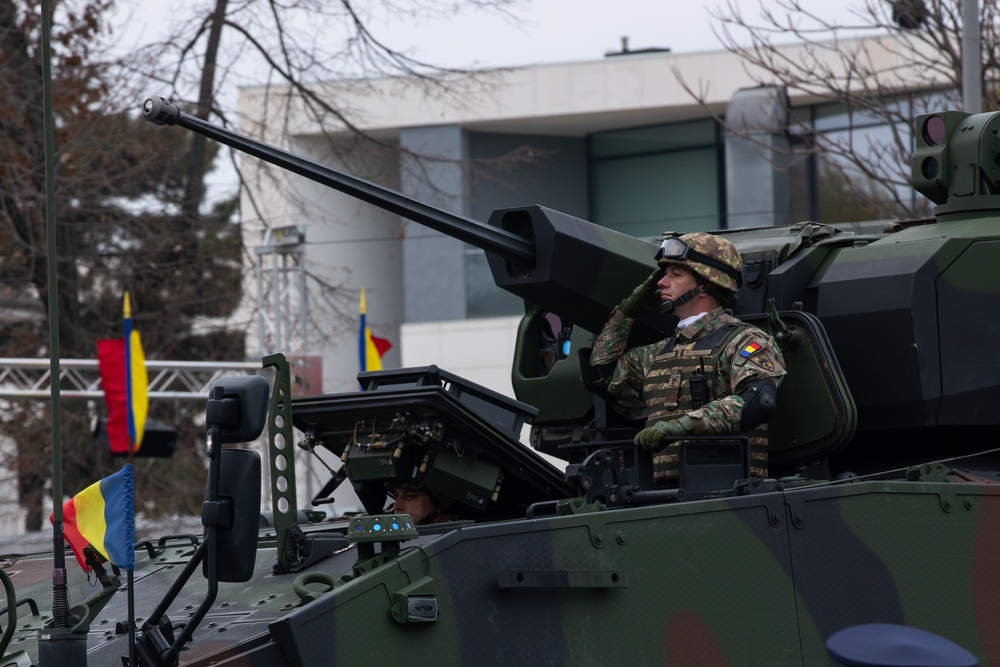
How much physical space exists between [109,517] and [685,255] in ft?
7.83

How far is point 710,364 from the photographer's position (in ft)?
19.4

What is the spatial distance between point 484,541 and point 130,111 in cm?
1873

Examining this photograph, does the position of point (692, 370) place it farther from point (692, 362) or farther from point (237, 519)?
point (237, 519)

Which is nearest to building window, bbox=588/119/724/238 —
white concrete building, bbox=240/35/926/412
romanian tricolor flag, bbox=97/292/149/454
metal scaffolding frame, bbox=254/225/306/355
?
white concrete building, bbox=240/35/926/412

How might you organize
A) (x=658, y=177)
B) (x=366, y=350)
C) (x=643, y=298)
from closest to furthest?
(x=643, y=298)
(x=366, y=350)
(x=658, y=177)

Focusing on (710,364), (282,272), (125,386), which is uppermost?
(282,272)

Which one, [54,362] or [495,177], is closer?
[54,362]

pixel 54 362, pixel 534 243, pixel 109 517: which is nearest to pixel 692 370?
pixel 534 243

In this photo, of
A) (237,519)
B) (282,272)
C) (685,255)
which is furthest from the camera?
(282,272)

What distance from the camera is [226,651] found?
14.8 ft

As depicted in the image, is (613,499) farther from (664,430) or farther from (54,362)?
(54,362)

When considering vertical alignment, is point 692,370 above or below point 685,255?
below

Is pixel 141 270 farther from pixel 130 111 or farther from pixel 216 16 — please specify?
pixel 216 16

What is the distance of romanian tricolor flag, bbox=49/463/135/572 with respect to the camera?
496 centimetres
